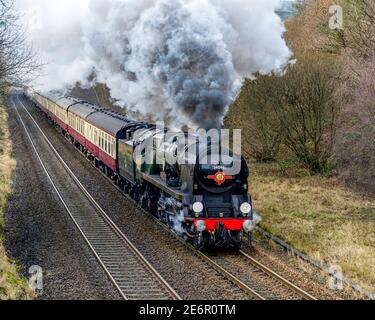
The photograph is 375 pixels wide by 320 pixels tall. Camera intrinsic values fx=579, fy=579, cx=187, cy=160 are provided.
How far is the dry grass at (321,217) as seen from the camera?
43.3 feet

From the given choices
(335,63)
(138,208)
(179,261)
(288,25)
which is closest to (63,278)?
(179,261)

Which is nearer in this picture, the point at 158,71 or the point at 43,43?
the point at 158,71

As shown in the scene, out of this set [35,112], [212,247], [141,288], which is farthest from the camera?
[35,112]

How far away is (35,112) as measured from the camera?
58.8 m

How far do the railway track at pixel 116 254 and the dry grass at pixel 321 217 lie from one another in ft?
12.8

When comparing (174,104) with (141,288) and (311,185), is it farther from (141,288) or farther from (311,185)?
(311,185)

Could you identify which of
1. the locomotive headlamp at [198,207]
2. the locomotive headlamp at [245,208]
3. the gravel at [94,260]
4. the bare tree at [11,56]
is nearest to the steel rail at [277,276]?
the gravel at [94,260]

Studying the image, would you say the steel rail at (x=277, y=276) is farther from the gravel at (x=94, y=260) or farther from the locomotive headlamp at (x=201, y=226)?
the locomotive headlamp at (x=201, y=226)

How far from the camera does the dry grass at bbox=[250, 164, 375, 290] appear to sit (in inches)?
520

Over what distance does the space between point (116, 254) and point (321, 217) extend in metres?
7.02

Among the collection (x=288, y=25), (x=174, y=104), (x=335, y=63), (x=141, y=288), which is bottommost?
(x=141, y=288)

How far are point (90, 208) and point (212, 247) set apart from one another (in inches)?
233

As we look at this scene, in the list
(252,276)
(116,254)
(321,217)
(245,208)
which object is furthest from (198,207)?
(321,217)

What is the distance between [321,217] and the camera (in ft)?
57.8
